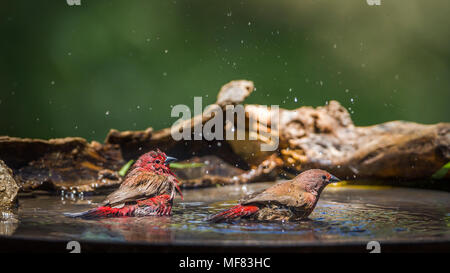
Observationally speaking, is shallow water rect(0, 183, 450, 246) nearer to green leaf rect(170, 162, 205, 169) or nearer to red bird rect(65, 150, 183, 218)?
red bird rect(65, 150, 183, 218)

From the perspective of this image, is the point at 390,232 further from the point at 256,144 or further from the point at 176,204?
the point at 256,144

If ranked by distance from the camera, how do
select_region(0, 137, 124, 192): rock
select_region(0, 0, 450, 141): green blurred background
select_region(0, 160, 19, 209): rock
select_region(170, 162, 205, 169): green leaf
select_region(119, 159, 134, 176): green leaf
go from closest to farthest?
select_region(0, 160, 19, 209): rock < select_region(0, 137, 124, 192): rock < select_region(119, 159, 134, 176): green leaf < select_region(170, 162, 205, 169): green leaf < select_region(0, 0, 450, 141): green blurred background

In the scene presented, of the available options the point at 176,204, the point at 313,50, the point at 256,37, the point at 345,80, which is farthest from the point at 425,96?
the point at 176,204

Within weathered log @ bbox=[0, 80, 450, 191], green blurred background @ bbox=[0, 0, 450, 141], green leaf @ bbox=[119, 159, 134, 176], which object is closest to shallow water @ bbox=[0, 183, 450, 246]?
A: weathered log @ bbox=[0, 80, 450, 191]

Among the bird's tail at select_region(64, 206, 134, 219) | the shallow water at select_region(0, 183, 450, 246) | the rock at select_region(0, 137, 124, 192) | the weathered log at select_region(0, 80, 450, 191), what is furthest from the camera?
the weathered log at select_region(0, 80, 450, 191)

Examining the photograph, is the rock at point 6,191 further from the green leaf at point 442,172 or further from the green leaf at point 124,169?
the green leaf at point 442,172

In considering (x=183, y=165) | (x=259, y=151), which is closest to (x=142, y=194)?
(x=183, y=165)

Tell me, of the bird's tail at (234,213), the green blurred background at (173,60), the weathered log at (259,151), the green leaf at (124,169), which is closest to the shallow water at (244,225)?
the bird's tail at (234,213)
